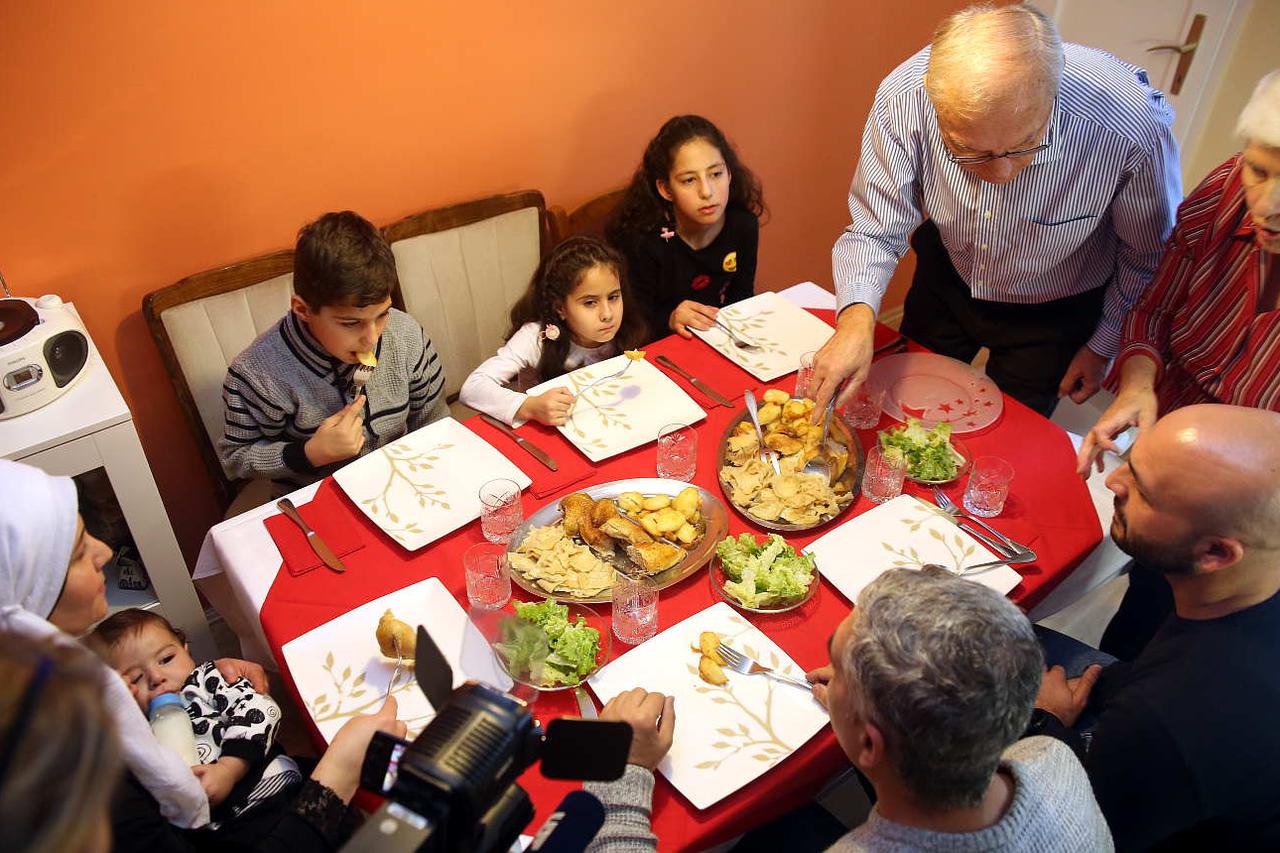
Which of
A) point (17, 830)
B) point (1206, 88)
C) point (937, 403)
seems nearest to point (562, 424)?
point (937, 403)

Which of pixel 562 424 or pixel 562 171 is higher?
pixel 562 171

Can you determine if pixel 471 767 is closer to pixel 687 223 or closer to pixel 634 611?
pixel 634 611

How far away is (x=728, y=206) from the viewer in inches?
122

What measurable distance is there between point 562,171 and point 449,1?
0.71 metres

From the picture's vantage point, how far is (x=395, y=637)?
4.95ft

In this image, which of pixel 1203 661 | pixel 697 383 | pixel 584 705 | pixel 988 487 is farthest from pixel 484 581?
pixel 1203 661

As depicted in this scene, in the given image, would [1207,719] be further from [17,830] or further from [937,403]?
[17,830]

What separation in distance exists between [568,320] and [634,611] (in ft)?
4.16

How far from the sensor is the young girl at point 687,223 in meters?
2.81

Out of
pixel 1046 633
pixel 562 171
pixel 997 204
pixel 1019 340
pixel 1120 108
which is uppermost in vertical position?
pixel 1120 108

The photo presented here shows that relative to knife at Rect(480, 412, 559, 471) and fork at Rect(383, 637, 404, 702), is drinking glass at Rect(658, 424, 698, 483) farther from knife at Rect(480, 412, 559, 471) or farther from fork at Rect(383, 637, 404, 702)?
fork at Rect(383, 637, 404, 702)

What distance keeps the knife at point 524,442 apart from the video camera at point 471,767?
101cm

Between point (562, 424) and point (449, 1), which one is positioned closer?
point (562, 424)

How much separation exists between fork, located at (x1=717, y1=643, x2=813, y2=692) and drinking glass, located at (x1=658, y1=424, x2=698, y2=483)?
1.65 ft
